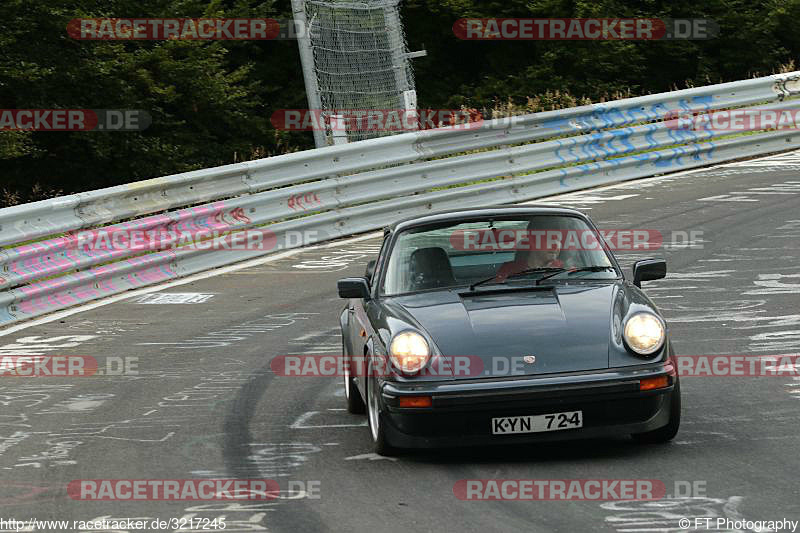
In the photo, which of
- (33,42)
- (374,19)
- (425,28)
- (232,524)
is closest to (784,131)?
(374,19)

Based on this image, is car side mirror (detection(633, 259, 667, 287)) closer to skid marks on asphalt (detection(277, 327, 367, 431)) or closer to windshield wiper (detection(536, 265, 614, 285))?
windshield wiper (detection(536, 265, 614, 285))

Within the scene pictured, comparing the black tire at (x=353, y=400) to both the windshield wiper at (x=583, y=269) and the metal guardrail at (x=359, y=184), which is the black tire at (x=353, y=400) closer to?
the windshield wiper at (x=583, y=269)

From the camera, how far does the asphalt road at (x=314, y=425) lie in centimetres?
631

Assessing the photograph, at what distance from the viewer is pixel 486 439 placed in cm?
706

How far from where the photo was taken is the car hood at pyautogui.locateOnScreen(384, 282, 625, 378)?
718 cm

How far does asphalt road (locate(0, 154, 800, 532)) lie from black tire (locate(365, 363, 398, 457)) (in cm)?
8

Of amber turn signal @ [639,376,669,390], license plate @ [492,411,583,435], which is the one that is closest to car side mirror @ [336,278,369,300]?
license plate @ [492,411,583,435]

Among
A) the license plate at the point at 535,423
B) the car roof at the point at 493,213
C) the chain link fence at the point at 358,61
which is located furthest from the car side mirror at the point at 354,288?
the chain link fence at the point at 358,61

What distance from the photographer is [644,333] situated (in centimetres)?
732

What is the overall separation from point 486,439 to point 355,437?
1.23m

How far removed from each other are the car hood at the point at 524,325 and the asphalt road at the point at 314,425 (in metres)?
0.50

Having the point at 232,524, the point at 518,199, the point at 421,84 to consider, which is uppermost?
the point at 421,84

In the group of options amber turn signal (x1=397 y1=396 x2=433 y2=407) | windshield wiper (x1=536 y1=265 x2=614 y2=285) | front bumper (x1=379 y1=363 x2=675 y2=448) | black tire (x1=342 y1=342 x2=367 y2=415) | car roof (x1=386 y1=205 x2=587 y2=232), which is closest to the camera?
front bumper (x1=379 y1=363 x2=675 y2=448)

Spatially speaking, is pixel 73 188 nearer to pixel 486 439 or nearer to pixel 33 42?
pixel 33 42
